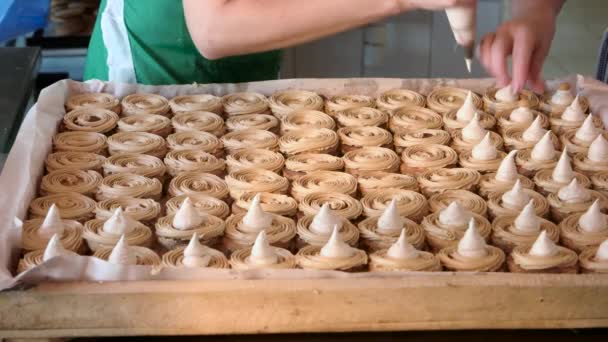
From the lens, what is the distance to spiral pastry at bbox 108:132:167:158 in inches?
80.7

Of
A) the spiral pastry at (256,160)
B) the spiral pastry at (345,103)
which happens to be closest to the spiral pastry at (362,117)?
the spiral pastry at (345,103)

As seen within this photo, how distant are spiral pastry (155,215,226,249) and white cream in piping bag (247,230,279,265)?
0.42 feet

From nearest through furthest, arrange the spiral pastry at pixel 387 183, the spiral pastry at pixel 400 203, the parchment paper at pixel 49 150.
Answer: the parchment paper at pixel 49 150
the spiral pastry at pixel 400 203
the spiral pastry at pixel 387 183

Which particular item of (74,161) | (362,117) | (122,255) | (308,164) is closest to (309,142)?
(308,164)

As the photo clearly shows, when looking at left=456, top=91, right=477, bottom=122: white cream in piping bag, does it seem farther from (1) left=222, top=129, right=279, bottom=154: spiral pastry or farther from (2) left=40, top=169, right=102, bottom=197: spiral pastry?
(2) left=40, top=169, right=102, bottom=197: spiral pastry

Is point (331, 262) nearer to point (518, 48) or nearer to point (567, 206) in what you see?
point (567, 206)

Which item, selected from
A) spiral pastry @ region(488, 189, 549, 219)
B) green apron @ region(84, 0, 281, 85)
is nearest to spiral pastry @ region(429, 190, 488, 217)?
spiral pastry @ region(488, 189, 549, 219)

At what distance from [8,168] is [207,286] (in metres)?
0.63

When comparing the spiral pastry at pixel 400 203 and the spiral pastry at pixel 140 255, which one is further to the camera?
the spiral pastry at pixel 400 203

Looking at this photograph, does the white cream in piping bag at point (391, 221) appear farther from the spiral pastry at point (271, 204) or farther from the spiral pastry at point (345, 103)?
the spiral pastry at point (345, 103)

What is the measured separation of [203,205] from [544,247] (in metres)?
0.69

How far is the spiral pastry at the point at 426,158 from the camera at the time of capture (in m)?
2.02

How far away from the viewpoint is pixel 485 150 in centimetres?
204

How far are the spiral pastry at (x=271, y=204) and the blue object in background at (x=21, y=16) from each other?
6.92 feet
